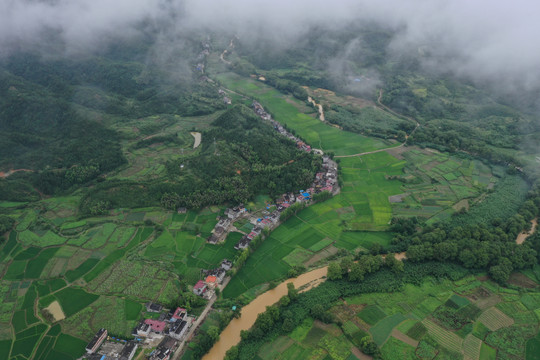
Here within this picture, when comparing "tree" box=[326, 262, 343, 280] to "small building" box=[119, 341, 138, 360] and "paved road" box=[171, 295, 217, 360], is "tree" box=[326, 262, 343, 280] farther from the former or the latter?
"small building" box=[119, 341, 138, 360]

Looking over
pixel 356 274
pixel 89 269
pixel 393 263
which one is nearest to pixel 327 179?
pixel 393 263

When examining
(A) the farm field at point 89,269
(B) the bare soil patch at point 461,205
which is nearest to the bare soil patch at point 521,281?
(B) the bare soil patch at point 461,205

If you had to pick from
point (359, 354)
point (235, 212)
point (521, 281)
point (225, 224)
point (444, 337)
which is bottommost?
point (521, 281)

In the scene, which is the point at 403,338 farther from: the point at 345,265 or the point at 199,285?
the point at 199,285

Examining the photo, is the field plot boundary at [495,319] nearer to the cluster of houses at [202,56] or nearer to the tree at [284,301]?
the tree at [284,301]

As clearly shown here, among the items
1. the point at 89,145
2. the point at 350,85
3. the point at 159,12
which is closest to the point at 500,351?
the point at 89,145

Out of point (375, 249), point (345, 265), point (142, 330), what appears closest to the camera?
point (142, 330)

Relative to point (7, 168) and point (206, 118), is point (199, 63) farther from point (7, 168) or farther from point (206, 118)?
point (7, 168)
